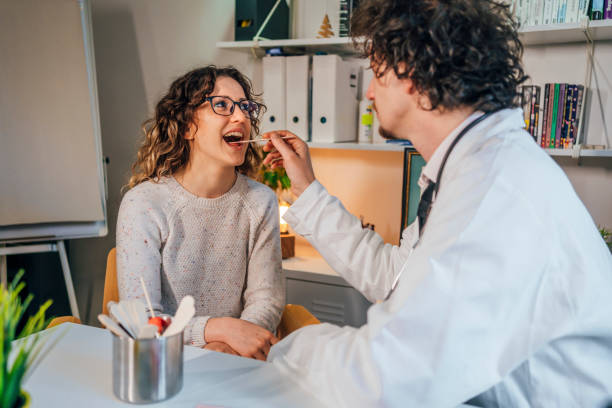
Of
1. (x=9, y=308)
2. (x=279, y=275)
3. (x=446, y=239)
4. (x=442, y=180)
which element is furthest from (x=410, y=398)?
(x=279, y=275)

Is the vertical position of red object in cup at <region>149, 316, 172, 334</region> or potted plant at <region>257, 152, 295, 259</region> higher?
red object in cup at <region>149, 316, 172, 334</region>

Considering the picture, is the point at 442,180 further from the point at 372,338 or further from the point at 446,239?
the point at 372,338

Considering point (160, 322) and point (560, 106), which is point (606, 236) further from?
point (160, 322)

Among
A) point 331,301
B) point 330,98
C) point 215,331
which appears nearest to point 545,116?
point 330,98

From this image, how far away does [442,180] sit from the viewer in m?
0.93

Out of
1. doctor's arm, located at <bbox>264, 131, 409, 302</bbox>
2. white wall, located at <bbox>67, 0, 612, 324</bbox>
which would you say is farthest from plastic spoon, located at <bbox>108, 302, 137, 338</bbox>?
white wall, located at <bbox>67, 0, 612, 324</bbox>

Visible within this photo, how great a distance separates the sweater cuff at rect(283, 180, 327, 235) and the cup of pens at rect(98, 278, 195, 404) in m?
0.50

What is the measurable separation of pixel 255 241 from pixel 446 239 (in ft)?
3.13

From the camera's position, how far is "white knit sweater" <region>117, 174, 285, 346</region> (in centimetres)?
142

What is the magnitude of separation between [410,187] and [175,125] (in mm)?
1024

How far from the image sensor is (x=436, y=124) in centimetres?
102

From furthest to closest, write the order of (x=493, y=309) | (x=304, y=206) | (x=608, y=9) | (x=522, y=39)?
(x=522, y=39)
(x=608, y=9)
(x=304, y=206)
(x=493, y=309)

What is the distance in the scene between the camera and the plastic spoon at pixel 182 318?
0.85 m

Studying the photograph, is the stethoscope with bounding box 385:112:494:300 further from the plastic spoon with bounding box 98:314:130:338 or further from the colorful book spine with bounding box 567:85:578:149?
the colorful book spine with bounding box 567:85:578:149
